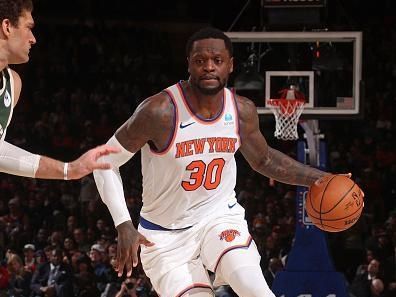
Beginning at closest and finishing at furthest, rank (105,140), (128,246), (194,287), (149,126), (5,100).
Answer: (5,100) → (128,246) → (194,287) → (149,126) → (105,140)

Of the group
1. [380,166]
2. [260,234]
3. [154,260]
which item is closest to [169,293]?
[154,260]

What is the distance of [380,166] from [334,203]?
786 centimetres

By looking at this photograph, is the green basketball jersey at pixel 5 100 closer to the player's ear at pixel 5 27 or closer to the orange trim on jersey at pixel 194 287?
the player's ear at pixel 5 27

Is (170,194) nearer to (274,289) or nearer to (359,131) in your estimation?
(274,289)

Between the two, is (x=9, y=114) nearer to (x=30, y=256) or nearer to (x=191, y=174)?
(x=191, y=174)

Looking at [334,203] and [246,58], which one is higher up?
[246,58]

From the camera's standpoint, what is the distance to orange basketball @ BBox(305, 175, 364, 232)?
5.51 metres

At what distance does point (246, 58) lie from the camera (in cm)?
934

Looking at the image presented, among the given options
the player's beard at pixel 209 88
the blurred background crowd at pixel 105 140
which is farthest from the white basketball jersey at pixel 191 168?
the blurred background crowd at pixel 105 140

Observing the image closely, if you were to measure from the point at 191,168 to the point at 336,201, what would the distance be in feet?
2.75

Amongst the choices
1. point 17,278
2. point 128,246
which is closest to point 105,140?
point 17,278

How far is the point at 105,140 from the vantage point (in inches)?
576

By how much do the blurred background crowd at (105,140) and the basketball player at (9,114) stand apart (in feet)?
17.1

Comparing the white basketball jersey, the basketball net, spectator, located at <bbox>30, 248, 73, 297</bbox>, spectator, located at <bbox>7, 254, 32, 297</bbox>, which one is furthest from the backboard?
the white basketball jersey
